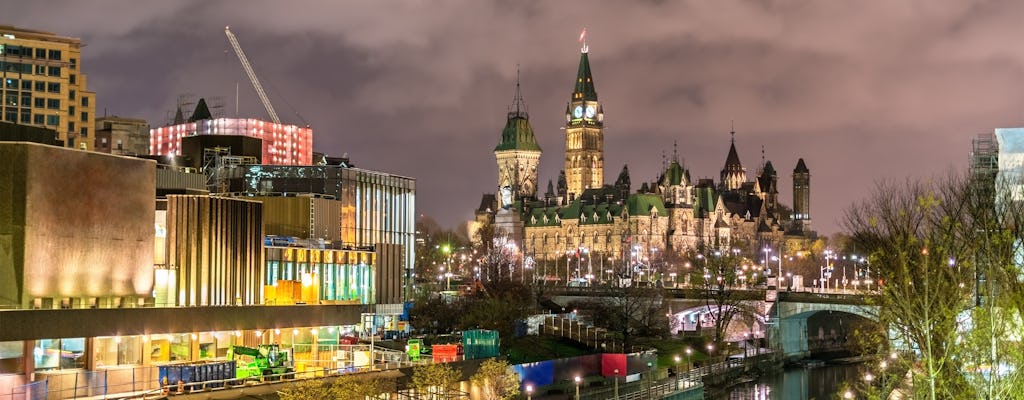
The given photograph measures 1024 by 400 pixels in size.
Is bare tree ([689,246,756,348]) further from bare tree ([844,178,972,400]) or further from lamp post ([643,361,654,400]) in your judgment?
bare tree ([844,178,972,400])

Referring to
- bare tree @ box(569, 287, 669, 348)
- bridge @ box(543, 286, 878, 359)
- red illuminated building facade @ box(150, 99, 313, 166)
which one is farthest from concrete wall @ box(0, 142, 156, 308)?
red illuminated building facade @ box(150, 99, 313, 166)

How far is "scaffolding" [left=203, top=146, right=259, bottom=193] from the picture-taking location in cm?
9988

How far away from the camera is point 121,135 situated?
180m

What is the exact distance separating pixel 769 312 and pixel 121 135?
90258 mm

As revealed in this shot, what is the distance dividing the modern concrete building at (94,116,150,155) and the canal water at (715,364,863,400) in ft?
291

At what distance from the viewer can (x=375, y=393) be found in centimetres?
5509

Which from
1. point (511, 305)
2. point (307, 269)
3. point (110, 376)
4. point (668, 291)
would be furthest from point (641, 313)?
point (110, 376)

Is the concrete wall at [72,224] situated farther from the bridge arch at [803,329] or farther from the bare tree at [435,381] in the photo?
the bridge arch at [803,329]

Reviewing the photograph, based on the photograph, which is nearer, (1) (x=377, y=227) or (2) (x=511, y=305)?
(1) (x=377, y=227)

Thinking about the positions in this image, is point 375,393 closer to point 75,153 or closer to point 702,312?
point 75,153

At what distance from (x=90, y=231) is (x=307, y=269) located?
27941 mm

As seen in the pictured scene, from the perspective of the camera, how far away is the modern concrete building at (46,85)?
465 ft

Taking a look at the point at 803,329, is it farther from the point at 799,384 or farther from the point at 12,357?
the point at 12,357

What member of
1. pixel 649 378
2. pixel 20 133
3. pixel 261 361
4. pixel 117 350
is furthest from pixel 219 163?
pixel 117 350
